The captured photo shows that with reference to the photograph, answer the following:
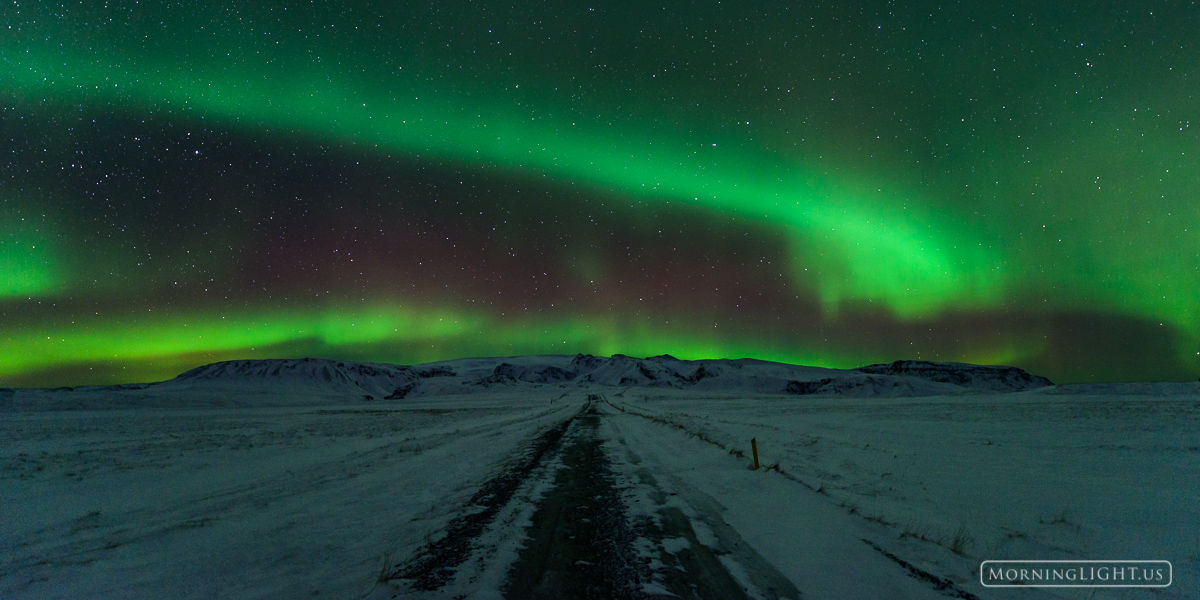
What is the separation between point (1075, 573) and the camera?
5.49 meters

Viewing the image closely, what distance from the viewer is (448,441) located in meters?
19.4

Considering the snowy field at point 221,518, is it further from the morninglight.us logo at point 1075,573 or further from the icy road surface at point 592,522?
the morninglight.us logo at point 1075,573

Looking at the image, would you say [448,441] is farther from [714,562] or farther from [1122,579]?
[1122,579]

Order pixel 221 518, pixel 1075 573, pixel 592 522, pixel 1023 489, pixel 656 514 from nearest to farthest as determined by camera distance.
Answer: pixel 1075 573 → pixel 592 522 → pixel 656 514 → pixel 221 518 → pixel 1023 489

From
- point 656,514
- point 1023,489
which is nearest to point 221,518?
point 656,514

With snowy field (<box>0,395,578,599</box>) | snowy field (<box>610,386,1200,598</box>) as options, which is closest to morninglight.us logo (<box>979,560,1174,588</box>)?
snowy field (<box>610,386,1200,598</box>)

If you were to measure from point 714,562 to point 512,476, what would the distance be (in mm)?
6672

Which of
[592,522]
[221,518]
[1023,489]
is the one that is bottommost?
[1023,489]

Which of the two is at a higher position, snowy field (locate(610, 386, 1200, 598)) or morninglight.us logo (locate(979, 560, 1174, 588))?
morninglight.us logo (locate(979, 560, 1174, 588))

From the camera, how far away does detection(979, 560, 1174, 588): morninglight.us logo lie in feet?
17.0

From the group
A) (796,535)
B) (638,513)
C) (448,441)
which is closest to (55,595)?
(638,513)

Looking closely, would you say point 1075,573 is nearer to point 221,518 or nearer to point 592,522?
point 592,522

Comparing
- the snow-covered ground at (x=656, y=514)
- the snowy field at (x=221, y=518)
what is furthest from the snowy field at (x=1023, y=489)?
the snowy field at (x=221, y=518)

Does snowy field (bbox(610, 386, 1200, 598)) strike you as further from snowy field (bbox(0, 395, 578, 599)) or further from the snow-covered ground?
snowy field (bbox(0, 395, 578, 599))
